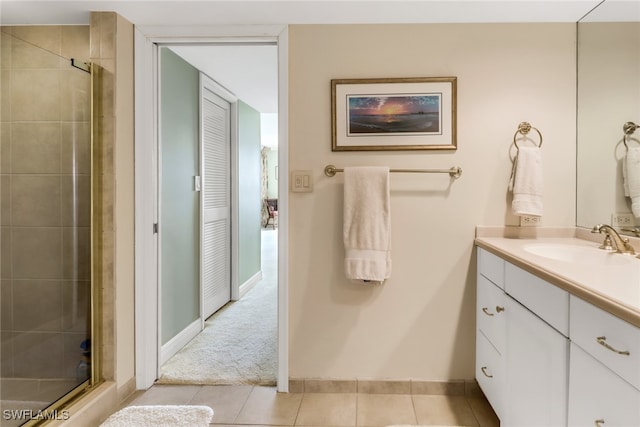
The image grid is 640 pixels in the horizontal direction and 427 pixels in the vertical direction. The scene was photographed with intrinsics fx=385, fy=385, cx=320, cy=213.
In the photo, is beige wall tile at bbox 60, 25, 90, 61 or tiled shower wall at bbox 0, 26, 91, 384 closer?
tiled shower wall at bbox 0, 26, 91, 384

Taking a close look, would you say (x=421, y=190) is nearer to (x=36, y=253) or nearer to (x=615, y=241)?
(x=615, y=241)

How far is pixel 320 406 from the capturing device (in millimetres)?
2029

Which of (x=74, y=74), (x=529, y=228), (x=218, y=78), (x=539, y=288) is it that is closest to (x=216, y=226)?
(x=218, y=78)

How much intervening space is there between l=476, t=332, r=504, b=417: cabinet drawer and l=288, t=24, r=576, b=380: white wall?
0.34 ft

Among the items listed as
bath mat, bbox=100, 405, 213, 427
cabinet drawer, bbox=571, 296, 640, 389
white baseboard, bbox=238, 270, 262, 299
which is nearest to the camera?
cabinet drawer, bbox=571, 296, 640, 389

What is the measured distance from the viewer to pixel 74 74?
1.88 m

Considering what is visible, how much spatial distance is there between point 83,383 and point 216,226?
1.80 metres

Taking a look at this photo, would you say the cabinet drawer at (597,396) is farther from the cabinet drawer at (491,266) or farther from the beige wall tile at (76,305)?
the beige wall tile at (76,305)

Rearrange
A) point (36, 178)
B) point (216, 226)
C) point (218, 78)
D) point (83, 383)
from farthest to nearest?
point (216, 226), point (218, 78), point (83, 383), point (36, 178)

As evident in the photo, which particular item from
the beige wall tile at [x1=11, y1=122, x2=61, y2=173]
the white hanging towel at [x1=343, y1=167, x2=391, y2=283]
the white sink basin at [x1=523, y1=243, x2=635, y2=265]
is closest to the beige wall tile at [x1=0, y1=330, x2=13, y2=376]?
the beige wall tile at [x1=11, y1=122, x2=61, y2=173]

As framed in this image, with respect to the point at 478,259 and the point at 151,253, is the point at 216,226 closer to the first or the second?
the point at 151,253

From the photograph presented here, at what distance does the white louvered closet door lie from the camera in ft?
10.8

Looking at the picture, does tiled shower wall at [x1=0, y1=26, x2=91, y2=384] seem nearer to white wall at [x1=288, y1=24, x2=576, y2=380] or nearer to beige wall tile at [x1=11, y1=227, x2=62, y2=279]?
beige wall tile at [x1=11, y1=227, x2=62, y2=279]

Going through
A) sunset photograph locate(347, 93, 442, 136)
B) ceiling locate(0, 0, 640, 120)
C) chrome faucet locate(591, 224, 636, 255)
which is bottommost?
chrome faucet locate(591, 224, 636, 255)
